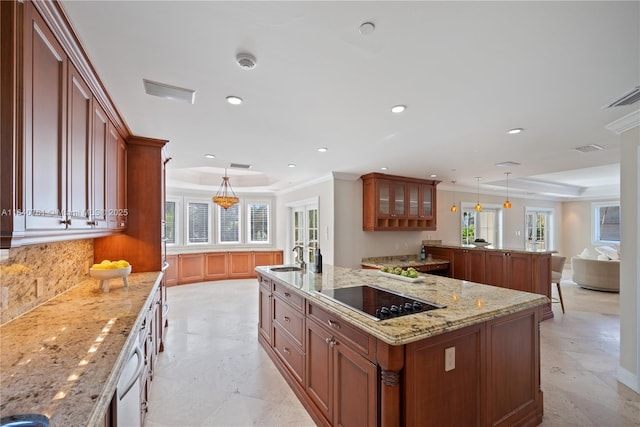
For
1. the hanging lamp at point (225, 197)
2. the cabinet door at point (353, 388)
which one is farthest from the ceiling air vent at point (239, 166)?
the cabinet door at point (353, 388)

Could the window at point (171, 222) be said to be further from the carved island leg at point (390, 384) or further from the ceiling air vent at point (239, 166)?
the carved island leg at point (390, 384)

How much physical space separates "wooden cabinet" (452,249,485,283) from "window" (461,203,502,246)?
1.78 m

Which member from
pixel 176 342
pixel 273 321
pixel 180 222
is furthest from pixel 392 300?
pixel 180 222

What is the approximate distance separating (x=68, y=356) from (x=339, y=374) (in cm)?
149

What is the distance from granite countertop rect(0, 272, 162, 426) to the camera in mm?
960

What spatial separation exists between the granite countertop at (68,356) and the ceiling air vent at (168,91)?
157 centimetres

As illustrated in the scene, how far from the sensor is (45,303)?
2.06 metres

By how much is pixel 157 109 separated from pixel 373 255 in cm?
449

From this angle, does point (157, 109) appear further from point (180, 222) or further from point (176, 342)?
point (180, 222)

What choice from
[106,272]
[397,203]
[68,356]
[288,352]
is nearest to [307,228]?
[397,203]

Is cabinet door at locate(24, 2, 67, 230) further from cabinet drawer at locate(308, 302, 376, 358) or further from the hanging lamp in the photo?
the hanging lamp

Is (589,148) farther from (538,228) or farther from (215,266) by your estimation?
(215,266)

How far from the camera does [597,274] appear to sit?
6539mm

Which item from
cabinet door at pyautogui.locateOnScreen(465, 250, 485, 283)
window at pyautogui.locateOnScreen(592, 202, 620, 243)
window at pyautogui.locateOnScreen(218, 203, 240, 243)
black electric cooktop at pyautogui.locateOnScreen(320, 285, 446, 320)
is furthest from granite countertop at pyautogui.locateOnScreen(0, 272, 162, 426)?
window at pyautogui.locateOnScreen(592, 202, 620, 243)
